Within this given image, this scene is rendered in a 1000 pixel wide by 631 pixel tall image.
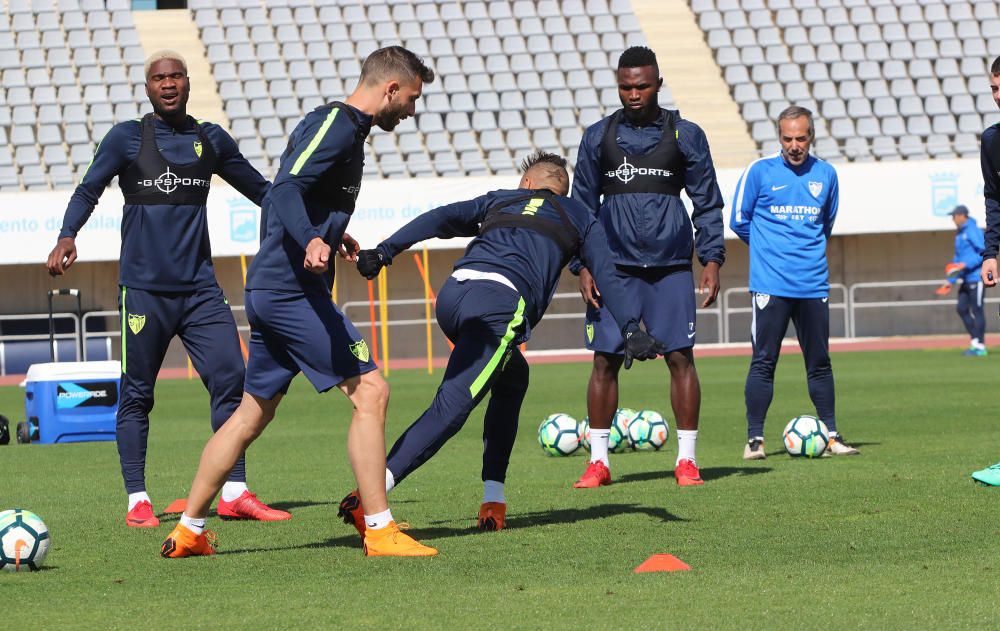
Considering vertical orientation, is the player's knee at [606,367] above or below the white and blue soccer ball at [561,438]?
above

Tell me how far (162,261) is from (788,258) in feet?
13.3

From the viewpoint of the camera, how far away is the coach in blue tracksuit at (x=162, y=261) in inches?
276

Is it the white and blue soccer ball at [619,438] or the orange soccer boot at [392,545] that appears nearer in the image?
the orange soccer boot at [392,545]

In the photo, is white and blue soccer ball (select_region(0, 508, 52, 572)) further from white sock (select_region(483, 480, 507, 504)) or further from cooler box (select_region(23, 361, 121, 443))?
cooler box (select_region(23, 361, 121, 443))

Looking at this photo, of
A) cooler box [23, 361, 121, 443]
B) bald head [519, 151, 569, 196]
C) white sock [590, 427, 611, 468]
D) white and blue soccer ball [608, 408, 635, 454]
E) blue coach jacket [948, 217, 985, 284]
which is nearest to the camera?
bald head [519, 151, 569, 196]

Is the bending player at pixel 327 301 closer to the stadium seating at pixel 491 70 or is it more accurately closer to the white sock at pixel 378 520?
the white sock at pixel 378 520

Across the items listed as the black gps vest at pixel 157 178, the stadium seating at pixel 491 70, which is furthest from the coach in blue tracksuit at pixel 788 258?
the stadium seating at pixel 491 70

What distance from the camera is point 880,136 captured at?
93.6 ft

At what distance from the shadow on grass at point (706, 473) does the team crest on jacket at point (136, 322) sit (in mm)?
2639

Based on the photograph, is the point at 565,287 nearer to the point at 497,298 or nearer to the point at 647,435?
the point at 647,435

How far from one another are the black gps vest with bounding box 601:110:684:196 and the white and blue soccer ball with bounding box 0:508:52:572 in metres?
3.56

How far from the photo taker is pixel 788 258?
30.6 feet

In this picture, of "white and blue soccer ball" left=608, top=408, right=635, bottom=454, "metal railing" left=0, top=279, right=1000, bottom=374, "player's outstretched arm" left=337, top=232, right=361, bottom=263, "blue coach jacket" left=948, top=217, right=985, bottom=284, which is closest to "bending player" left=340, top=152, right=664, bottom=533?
"player's outstretched arm" left=337, top=232, right=361, bottom=263

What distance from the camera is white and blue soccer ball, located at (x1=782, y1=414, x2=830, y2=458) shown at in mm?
9086
